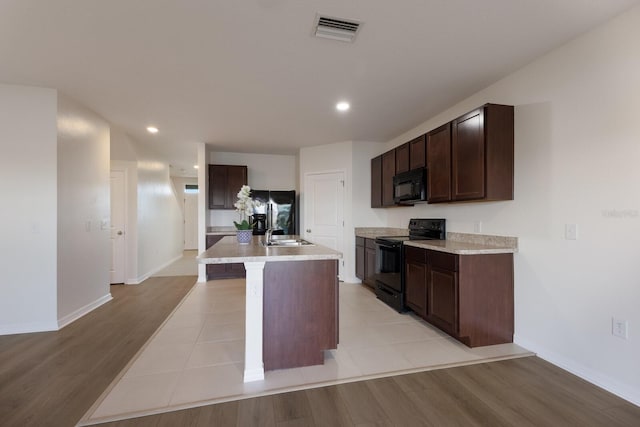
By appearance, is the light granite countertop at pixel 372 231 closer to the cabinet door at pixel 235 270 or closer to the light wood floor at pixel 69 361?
the cabinet door at pixel 235 270

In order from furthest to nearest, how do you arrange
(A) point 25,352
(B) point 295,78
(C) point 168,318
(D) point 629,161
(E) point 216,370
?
1. (C) point 168,318
2. (B) point 295,78
3. (A) point 25,352
4. (E) point 216,370
5. (D) point 629,161

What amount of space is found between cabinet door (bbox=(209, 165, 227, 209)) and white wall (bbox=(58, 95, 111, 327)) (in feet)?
5.57

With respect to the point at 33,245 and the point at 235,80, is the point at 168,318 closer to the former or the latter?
the point at 33,245

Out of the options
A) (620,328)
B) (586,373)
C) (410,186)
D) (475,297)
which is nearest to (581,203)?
(620,328)

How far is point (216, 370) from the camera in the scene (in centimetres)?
217

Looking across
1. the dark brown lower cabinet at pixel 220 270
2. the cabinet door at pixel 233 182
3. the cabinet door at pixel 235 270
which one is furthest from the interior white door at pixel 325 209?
the dark brown lower cabinet at pixel 220 270

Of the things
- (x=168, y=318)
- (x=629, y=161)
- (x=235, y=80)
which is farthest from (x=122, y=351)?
(x=629, y=161)

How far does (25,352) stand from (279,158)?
4.80 meters

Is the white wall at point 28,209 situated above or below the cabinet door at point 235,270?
above

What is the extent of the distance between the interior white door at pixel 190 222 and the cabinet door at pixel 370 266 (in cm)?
761

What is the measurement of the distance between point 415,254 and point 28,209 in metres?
4.26

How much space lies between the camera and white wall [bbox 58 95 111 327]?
3.12 meters

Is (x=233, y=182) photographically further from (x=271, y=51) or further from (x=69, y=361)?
(x=69, y=361)

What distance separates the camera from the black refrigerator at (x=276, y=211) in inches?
212
